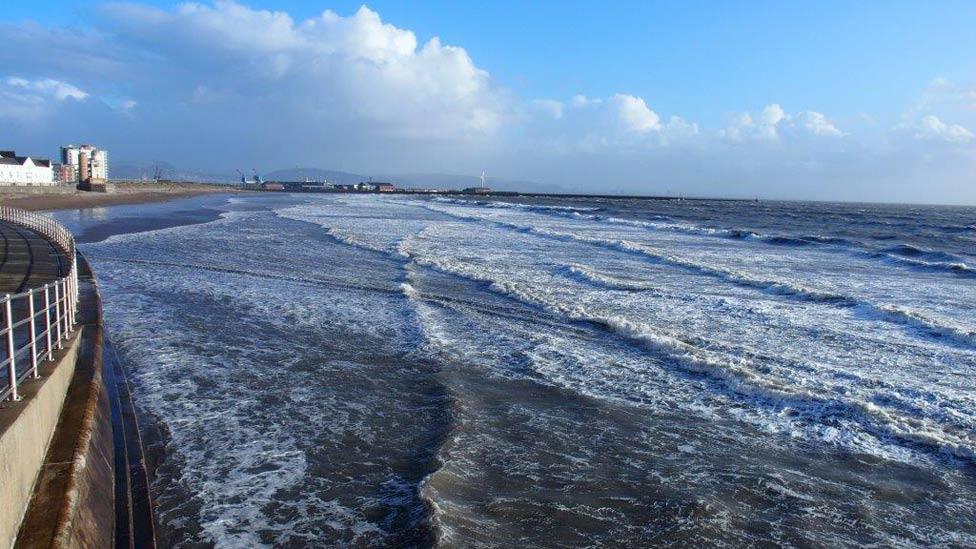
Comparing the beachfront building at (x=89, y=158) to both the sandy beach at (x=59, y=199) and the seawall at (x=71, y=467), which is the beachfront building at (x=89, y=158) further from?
the seawall at (x=71, y=467)

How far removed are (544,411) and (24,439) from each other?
5040 mm

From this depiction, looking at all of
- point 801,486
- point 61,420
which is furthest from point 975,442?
point 61,420

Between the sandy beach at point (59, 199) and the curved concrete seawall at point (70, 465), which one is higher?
the sandy beach at point (59, 199)

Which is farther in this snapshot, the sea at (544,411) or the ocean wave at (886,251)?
the ocean wave at (886,251)

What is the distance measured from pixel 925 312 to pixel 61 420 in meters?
16.2

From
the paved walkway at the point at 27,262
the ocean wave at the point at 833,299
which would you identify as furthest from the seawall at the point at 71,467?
the ocean wave at the point at 833,299

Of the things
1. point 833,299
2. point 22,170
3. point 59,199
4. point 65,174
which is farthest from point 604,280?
point 65,174

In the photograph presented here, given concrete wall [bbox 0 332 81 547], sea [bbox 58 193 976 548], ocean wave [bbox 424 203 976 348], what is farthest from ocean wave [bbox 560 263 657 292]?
concrete wall [bbox 0 332 81 547]

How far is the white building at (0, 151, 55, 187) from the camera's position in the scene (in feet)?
237

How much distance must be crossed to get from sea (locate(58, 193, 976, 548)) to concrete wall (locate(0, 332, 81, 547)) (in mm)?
980

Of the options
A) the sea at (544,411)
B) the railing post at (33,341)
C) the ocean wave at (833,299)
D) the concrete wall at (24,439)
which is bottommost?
the sea at (544,411)

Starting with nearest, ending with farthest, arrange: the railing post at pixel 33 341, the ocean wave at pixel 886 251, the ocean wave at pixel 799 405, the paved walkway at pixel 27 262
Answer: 1. the railing post at pixel 33 341
2. the ocean wave at pixel 799 405
3. the paved walkway at pixel 27 262
4. the ocean wave at pixel 886 251

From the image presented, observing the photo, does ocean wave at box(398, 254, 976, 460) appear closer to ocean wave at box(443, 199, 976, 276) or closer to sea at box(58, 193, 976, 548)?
sea at box(58, 193, 976, 548)

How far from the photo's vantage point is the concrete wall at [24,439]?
11.8 feet
